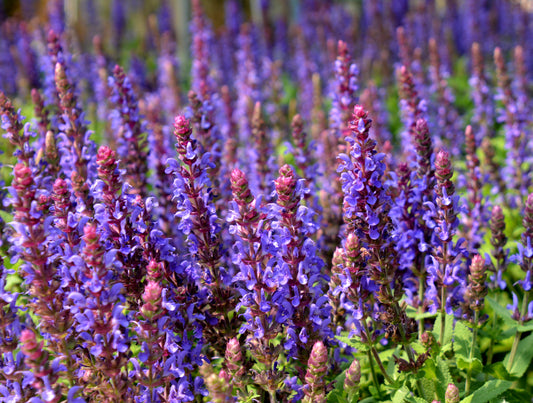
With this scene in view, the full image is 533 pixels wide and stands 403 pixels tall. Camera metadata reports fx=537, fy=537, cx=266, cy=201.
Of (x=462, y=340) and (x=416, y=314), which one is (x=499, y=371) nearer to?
(x=462, y=340)

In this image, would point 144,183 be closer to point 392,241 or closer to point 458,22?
point 392,241

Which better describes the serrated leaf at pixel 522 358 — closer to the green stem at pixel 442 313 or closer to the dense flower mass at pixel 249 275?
the dense flower mass at pixel 249 275

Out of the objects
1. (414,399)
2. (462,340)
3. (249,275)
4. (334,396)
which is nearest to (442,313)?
(462,340)

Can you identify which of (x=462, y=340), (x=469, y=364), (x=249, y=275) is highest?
(x=249, y=275)

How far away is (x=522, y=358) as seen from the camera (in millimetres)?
4020

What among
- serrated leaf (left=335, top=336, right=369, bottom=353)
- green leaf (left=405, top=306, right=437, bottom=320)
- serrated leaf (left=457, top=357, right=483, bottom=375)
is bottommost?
serrated leaf (left=457, top=357, right=483, bottom=375)

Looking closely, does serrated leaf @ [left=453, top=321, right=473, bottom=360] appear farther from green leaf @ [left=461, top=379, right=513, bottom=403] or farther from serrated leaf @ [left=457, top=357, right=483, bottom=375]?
green leaf @ [left=461, top=379, right=513, bottom=403]

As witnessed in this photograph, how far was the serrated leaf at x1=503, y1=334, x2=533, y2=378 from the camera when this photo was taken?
154 inches

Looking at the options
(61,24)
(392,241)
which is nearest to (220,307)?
(392,241)

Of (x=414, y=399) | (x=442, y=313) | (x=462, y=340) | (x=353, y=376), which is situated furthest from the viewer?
(x=462, y=340)

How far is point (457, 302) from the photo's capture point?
13.4 feet

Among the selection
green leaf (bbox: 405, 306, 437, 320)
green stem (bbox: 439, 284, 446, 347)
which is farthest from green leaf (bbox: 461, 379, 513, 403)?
green leaf (bbox: 405, 306, 437, 320)

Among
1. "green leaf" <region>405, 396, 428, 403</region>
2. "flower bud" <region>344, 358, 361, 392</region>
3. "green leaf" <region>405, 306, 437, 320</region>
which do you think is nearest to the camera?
"flower bud" <region>344, 358, 361, 392</region>

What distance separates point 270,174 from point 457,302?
223 cm
